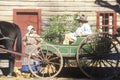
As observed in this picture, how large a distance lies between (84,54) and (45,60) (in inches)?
42.8

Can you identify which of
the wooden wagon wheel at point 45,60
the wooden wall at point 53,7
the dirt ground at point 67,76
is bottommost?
the dirt ground at point 67,76

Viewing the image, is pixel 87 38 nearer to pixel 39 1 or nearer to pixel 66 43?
pixel 66 43

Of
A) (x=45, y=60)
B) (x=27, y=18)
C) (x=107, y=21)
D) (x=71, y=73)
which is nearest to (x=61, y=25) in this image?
(x=27, y=18)

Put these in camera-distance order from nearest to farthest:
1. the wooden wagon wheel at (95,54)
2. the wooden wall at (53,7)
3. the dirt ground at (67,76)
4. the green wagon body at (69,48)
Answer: the wooden wagon wheel at (95,54) → the green wagon body at (69,48) → the dirt ground at (67,76) → the wooden wall at (53,7)

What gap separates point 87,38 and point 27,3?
8324 mm

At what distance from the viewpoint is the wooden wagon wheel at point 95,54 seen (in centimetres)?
1266

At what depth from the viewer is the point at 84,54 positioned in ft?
41.8

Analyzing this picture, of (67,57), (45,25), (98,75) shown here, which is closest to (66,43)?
(67,57)

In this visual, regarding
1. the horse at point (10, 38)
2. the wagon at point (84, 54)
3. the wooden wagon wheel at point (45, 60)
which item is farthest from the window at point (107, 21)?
the wooden wagon wheel at point (45, 60)

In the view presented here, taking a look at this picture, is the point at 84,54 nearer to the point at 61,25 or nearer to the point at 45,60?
the point at 45,60

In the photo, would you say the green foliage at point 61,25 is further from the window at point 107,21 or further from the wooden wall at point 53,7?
the window at point 107,21

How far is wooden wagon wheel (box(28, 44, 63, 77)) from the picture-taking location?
12.8 meters

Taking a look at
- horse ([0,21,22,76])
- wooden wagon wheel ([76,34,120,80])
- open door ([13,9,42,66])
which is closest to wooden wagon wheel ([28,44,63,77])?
wooden wagon wheel ([76,34,120,80])

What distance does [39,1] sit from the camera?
2053 cm
